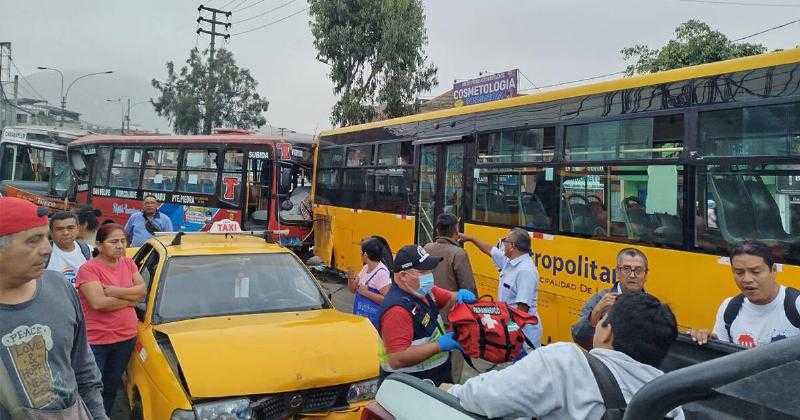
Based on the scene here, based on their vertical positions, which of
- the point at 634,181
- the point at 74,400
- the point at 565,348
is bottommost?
the point at 74,400

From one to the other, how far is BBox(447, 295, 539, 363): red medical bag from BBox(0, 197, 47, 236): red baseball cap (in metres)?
1.84

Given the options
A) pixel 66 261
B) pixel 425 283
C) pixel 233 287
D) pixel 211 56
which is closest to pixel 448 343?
pixel 425 283

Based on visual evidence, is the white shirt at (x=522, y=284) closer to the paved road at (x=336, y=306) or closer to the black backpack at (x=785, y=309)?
the black backpack at (x=785, y=309)

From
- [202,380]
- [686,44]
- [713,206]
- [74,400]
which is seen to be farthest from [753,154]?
[686,44]

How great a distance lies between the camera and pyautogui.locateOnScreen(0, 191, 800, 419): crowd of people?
1933 mm

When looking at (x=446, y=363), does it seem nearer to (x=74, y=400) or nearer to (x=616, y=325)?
(x=616, y=325)

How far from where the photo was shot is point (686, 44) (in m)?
18.2

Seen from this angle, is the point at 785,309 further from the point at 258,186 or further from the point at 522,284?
the point at 258,186

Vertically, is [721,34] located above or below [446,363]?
above

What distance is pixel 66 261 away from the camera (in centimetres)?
Result: 492

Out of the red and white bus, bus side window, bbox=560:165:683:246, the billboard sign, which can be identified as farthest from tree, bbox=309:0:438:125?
bus side window, bbox=560:165:683:246

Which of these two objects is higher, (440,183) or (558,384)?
(440,183)

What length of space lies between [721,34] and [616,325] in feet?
62.0

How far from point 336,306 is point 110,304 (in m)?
5.88
